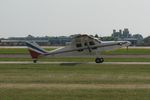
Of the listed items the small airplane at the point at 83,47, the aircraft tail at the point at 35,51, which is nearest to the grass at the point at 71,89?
the small airplane at the point at 83,47

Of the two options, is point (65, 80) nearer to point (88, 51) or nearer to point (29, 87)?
point (29, 87)

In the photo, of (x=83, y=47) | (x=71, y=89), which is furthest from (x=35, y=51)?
(x=71, y=89)

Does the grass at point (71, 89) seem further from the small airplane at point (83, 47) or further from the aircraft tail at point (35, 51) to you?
the aircraft tail at point (35, 51)

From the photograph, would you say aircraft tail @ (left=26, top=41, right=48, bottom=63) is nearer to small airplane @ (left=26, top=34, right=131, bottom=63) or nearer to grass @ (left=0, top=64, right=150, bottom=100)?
small airplane @ (left=26, top=34, right=131, bottom=63)

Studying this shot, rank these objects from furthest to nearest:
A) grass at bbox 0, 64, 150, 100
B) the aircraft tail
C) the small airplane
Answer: the aircraft tail, the small airplane, grass at bbox 0, 64, 150, 100

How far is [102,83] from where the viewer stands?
21.3 metres

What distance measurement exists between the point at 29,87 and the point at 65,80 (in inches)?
139

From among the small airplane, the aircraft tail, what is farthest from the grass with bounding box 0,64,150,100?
the aircraft tail

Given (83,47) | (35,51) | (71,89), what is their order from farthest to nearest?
(35,51) < (83,47) < (71,89)

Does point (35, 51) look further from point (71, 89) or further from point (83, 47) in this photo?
point (71, 89)

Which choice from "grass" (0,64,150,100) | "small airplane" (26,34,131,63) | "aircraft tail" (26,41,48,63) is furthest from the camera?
"aircraft tail" (26,41,48,63)

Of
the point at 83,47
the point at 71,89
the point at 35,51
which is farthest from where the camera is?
the point at 35,51

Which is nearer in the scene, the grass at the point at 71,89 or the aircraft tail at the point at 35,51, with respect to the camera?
the grass at the point at 71,89

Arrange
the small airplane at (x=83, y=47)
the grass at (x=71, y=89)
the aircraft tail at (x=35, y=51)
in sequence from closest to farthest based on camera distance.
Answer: the grass at (x=71, y=89), the small airplane at (x=83, y=47), the aircraft tail at (x=35, y=51)
